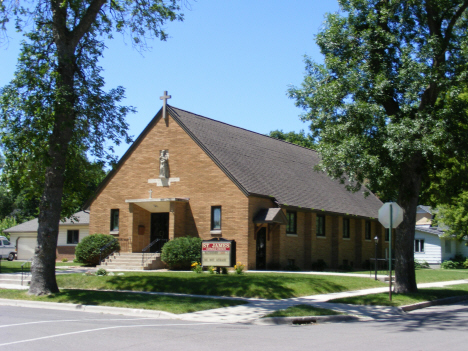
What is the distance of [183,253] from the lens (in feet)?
84.7

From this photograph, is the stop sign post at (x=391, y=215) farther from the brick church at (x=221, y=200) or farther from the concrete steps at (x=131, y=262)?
the concrete steps at (x=131, y=262)

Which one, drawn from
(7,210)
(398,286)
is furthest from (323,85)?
(7,210)

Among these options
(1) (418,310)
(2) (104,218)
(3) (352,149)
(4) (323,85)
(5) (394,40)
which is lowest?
(1) (418,310)

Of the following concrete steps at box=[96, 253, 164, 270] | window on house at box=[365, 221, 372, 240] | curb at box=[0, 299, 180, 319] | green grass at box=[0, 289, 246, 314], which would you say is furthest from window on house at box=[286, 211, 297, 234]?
curb at box=[0, 299, 180, 319]

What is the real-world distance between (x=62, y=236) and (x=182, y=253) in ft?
68.2

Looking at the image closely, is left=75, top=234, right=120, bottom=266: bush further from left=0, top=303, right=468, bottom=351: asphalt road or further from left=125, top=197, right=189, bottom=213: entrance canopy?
left=0, top=303, right=468, bottom=351: asphalt road

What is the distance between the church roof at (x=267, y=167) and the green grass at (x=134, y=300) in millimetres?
10951

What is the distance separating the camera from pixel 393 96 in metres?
17.7

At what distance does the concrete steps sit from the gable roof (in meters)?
5.16

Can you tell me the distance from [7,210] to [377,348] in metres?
75.3

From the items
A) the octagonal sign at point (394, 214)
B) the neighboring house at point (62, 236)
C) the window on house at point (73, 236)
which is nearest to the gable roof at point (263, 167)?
the neighboring house at point (62, 236)

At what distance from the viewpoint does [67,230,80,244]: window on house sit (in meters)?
42.4

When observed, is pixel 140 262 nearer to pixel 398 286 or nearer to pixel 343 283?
pixel 343 283

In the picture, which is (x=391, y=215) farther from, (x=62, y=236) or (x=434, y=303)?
(x=62, y=236)
